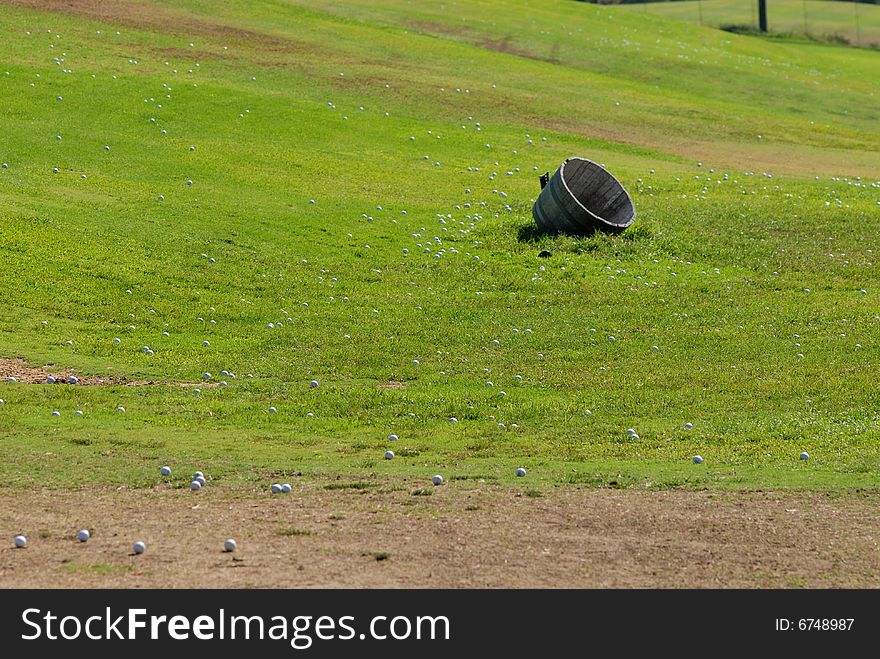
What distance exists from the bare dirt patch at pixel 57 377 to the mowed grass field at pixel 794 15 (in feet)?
220

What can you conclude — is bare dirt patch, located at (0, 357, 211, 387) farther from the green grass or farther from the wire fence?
the wire fence

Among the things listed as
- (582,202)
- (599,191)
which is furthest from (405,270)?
(599,191)

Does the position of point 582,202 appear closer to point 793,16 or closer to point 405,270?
point 405,270

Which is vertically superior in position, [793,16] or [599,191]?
[793,16]

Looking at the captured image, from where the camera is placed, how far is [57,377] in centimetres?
1622

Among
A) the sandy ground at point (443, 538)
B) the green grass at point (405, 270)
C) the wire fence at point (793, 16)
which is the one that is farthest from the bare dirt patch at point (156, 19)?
the wire fence at point (793, 16)

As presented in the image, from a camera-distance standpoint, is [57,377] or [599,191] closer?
[57,377]

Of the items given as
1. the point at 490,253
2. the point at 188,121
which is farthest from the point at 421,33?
the point at 490,253

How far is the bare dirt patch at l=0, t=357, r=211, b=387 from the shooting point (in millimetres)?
16062

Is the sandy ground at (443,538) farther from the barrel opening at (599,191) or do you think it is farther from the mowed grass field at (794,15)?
the mowed grass field at (794,15)

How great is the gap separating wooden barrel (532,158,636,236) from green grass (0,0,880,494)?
1.61 feet

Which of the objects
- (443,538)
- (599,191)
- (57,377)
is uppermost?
(599,191)

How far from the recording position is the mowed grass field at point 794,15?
79875 millimetres

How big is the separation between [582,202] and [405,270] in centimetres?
488
